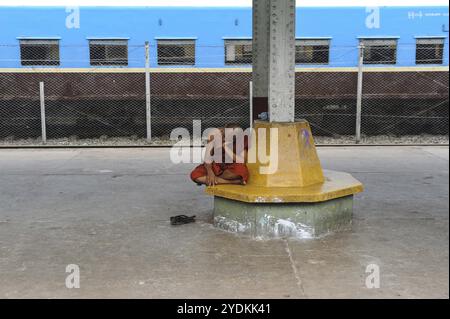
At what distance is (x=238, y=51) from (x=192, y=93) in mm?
1580

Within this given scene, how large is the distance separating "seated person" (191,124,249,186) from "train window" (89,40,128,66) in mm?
8221

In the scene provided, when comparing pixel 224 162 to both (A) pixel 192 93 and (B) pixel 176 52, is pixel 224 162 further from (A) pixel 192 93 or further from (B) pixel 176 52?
(B) pixel 176 52

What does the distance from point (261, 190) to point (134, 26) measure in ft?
29.2

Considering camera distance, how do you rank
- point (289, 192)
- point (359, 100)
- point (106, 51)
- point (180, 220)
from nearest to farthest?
point (289, 192), point (180, 220), point (359, 100), point (106, 51)

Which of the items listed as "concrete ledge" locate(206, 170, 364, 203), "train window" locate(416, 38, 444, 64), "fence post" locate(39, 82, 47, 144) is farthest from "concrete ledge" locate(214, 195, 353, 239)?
"train window" locate(416, 38, 444, 64)

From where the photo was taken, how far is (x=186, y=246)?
531cm

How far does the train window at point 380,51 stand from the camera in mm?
13625

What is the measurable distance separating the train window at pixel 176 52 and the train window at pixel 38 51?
2.58 metres

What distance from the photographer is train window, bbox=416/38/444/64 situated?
13555mm

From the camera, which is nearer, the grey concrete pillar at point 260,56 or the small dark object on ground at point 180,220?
the small dark object on ground at point 180,220

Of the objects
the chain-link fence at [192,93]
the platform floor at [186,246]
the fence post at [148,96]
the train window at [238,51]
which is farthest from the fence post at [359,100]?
the fence post at [148,96]

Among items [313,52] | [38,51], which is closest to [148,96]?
[38,51]

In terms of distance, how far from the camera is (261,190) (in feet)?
18.5

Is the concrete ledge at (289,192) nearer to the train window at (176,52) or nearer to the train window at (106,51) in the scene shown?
the train window at (176,52)
